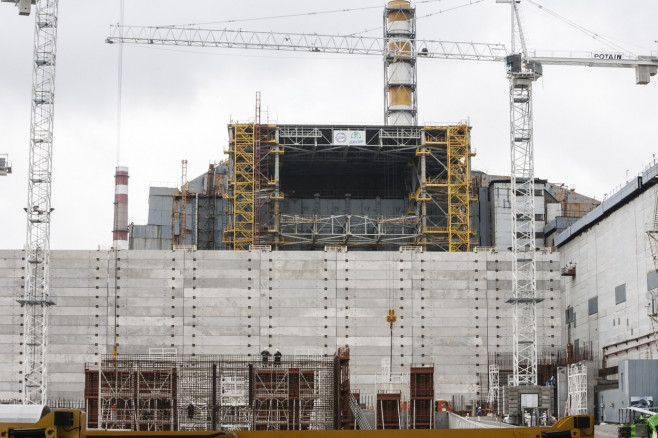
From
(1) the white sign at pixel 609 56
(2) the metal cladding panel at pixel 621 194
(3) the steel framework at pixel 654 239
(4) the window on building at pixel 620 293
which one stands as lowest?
(4) the window on building at pixel 620 293

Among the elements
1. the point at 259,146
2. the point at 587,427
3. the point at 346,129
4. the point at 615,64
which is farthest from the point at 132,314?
the point at 587,427

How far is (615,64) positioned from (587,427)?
11870cm

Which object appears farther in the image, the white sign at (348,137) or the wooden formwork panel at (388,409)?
the white sign at (348,137)

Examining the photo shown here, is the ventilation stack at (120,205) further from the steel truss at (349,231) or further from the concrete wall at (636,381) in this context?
the concrete wall at (636,381)

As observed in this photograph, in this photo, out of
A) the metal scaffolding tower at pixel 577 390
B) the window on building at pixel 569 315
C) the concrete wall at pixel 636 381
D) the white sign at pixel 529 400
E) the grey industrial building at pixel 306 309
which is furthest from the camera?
the window on building at pixel 569 315

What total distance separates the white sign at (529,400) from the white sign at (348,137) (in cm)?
→ 4096

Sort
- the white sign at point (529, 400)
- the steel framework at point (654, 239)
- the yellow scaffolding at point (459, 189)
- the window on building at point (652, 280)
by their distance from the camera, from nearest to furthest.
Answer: the steel framework at point (654, 239)
the window on building at point (652, 280)
the white sign at point (529, 400)
the yellow scaffolding at point (459, 189)

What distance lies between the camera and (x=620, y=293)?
10206 cm

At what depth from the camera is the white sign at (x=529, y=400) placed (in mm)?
99438

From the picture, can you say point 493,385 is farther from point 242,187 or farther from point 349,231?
point 242,187

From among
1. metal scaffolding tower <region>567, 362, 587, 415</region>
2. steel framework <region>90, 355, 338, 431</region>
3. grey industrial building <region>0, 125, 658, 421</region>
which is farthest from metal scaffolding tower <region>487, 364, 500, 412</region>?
steel framework <region>90, 355, 338, 431</region>

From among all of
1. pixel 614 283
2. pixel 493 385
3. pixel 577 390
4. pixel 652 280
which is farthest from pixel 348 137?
pixel 652 280

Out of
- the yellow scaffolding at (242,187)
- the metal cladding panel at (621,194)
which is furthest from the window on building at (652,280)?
the yellow scaffolding at (242,187)

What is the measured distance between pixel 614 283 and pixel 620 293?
6.69 ft
